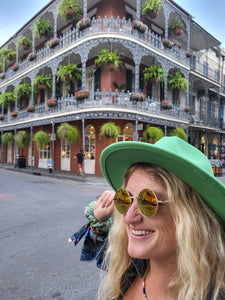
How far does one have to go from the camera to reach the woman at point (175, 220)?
87 centimetres

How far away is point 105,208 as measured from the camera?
1376 millimetres

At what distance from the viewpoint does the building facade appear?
1260 centimetres

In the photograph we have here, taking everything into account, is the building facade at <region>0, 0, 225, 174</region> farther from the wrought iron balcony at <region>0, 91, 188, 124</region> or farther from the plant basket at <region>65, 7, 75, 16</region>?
the plant basket at <region>65, 7, 75, 16</region>

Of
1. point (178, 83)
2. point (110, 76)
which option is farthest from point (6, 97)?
point (178, 83)

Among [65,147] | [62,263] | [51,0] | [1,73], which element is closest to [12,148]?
[1,73]

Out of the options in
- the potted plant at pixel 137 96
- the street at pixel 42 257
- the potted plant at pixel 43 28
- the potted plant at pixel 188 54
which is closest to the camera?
the street at pixel 42 257

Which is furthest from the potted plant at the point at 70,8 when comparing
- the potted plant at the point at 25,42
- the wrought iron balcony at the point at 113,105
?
the potted plant at the point at 25,42

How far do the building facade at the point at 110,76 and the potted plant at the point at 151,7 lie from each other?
0.40m

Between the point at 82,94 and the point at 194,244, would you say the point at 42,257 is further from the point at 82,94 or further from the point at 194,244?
the point at 82,94

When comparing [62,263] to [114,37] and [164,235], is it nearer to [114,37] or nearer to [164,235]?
[164,235]

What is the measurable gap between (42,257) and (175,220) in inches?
115

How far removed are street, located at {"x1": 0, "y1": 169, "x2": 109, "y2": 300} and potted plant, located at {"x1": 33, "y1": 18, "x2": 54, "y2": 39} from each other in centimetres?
1424

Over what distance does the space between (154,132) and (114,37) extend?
5.68 metres

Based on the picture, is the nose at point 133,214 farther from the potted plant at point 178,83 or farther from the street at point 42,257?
the potted plant at point 178,83
